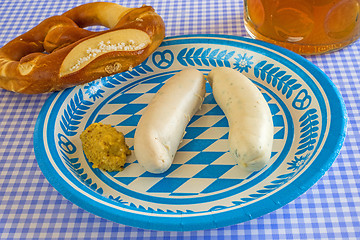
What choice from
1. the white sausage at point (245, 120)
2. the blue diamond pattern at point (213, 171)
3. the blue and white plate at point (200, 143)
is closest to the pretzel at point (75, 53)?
the blue and white plate at point (200, 143)

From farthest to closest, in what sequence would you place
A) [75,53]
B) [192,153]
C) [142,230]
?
[75,53]
[192,153]
[142,230]

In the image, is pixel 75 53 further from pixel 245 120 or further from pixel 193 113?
pixel 245 120

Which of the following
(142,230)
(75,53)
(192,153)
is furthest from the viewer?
(75,53)

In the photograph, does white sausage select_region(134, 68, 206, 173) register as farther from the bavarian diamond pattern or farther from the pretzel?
the pretzel

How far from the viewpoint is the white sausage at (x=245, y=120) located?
1.03 meters

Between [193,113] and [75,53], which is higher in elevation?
[75,53]

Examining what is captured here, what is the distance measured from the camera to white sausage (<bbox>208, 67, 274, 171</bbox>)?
103 centimetres

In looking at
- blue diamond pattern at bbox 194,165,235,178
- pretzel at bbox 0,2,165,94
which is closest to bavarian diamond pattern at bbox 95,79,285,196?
blue diamond pattern at bbox 194,165,235,178

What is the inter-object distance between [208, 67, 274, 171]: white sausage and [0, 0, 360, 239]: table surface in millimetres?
147

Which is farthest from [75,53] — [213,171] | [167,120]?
[213,171]

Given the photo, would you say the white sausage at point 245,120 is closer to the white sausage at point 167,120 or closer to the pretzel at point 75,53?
the white sausage at point 167,120

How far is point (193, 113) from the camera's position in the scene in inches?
48.7

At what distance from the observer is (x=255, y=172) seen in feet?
3.57

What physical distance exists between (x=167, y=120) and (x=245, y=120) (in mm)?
207
